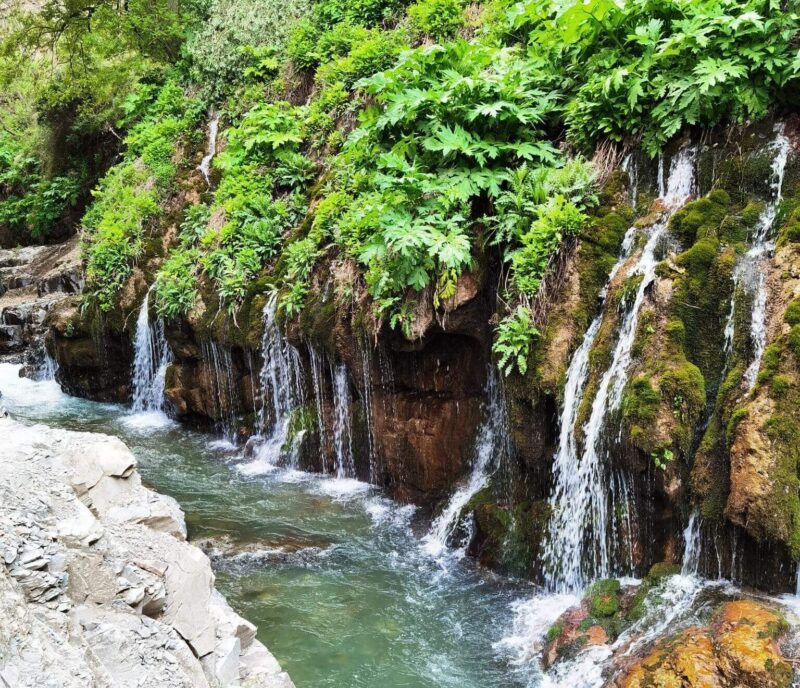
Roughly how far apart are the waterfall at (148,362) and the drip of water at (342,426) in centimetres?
536

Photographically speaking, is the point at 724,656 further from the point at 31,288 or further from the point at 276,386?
the point at 31,288

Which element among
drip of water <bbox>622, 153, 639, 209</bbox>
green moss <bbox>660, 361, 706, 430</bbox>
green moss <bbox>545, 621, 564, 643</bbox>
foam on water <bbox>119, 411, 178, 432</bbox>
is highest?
drip of water <bbox>622, 153, 639, 209</bbox>

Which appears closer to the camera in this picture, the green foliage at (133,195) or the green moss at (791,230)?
the green moss at (791,230)

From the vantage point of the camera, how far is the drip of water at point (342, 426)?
10.6m

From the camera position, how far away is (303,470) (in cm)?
1117

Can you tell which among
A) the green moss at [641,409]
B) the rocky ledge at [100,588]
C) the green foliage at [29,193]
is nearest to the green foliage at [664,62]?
the green moss at [641,409]

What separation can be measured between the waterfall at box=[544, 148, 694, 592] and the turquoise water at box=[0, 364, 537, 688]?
628 millimetres

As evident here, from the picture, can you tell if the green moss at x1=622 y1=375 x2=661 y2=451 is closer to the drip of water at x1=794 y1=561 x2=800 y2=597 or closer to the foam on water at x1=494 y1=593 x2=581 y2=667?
the drip of water at x1=794 y1=561 x2=800 y2=597

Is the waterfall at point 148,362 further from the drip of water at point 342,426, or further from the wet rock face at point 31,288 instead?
the drip of water at point 342,426

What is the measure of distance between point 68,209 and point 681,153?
22.3 m

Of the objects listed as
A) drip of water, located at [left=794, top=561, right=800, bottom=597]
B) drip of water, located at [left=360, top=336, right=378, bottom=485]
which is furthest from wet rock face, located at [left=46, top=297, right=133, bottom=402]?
drip of water, located at [left=794, top=561, right=800, bottom=597]

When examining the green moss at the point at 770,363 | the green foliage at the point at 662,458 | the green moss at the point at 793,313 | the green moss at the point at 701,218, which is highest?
the green moss at the point at 701,218

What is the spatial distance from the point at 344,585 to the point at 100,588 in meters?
3.44

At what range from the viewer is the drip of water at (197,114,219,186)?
1669 cm
